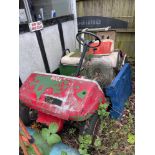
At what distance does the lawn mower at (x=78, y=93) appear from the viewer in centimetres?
207

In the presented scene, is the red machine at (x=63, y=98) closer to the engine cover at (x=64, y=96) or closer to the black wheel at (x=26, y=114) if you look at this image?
the engine cover at (x=64, y=96)

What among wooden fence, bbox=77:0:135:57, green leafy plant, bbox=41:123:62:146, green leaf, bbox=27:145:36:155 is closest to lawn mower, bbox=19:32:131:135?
green leafy plant, bbox=41:123:62:146

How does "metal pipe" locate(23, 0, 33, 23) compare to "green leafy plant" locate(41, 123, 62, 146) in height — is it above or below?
above

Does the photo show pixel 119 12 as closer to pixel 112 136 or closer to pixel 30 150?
pixel 112 136

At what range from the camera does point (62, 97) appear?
84.3 inches

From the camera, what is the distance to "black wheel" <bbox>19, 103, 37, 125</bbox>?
2.56 metres

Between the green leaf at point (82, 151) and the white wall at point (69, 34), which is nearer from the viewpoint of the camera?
the green leaf at point (82, 151)

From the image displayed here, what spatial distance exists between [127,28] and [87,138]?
9.30 feet

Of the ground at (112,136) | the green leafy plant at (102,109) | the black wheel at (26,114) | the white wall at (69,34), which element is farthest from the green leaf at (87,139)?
the white wall at (69,34)

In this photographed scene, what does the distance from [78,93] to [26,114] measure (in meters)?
0.91

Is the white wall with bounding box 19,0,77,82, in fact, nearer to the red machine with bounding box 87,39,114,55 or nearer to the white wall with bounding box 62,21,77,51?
the white wall with bounding box 62,21,77,51

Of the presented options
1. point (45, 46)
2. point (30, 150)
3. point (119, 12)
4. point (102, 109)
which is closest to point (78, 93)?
point (102, 109)

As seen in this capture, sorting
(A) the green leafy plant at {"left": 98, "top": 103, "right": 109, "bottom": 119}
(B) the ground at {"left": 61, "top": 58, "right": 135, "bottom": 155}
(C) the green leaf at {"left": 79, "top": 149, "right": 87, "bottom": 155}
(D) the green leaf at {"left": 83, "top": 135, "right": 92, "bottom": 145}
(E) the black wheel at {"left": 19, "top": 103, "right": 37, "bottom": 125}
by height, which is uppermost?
(A) the green leafy plant at {"left": 98, "top": 103, "right": 109, "bottom": 119}

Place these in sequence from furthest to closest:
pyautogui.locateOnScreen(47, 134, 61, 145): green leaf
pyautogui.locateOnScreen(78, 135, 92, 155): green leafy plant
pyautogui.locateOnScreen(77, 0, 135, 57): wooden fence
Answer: pyautogui.locateOnScreen(77, 0, 135, 57): wooden fence → pyautogui.locateOnScreen(78, 135, 92, 155): green leafy plant → pyautogui.locateOnScreen(47, 134, 61, 145): green leaf
